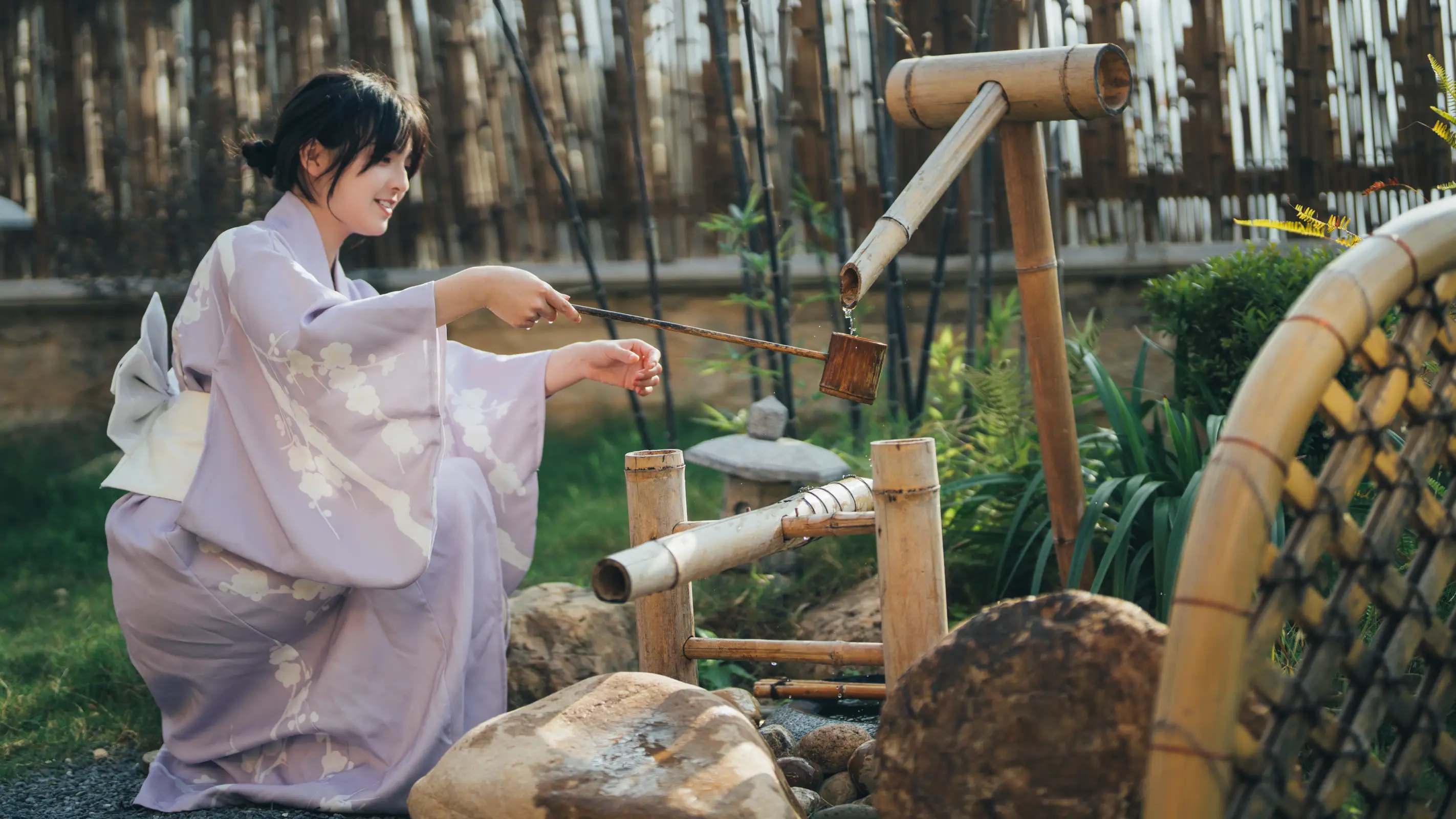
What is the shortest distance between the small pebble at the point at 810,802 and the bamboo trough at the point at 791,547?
0.59ft

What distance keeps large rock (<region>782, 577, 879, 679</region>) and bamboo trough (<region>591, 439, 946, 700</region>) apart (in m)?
0.57

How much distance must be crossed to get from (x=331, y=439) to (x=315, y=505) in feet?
0.40

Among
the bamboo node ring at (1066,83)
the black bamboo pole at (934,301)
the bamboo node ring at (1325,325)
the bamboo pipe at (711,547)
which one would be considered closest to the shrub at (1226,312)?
the black bamboo pole at (934,301)

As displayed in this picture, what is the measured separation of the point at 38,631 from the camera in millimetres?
3486

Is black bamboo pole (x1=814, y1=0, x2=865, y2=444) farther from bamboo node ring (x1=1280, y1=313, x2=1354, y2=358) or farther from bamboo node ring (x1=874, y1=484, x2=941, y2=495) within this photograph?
bamboo node ring (x1=1280, y1=313, x2=1354, y2=358)

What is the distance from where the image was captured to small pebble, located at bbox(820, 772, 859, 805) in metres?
2.13

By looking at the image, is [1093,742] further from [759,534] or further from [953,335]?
[953,335]

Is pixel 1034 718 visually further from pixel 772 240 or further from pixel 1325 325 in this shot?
pixel 772 240

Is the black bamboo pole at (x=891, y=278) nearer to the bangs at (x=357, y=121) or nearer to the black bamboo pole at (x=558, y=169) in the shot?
the black bamboo pole at (x=558, y=169)

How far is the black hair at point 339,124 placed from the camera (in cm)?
239

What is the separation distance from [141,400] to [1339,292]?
7.11 ft

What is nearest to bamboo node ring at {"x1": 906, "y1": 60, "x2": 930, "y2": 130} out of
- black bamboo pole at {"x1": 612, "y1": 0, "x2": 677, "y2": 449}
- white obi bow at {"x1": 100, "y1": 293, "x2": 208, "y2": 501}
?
white obi bow at {"x1": 100, "y1": 293, "x2": 208, "y2": 501}

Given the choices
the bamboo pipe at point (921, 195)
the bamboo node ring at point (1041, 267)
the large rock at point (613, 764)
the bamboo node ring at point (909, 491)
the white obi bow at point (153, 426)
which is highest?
the bamboo pipe at point (921, 195)

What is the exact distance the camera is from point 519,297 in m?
2.19
